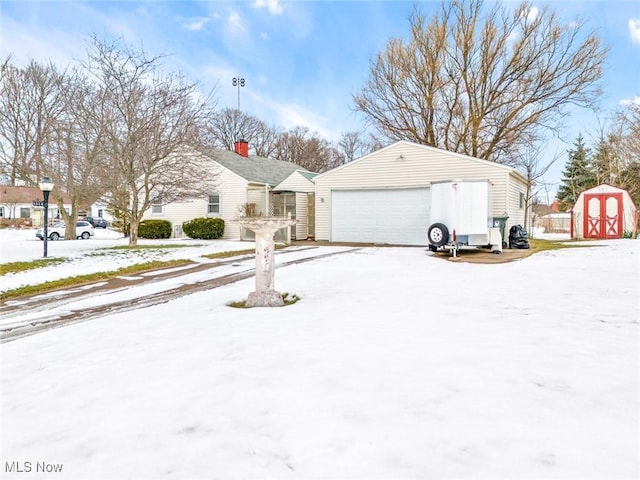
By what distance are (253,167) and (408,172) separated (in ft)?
33.8

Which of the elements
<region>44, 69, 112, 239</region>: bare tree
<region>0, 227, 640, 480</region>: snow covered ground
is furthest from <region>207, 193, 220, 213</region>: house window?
<region>0, 227, 640, 480</region>: snow covered ground

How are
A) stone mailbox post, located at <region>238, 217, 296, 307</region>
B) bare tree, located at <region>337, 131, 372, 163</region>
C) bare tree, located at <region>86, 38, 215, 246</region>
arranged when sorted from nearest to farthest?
stone mailbox post, located at <region>238, 217, 296, 307</region> → bare tree, located at <region>86, 38, 215, 246</region> → bare tree, located at <region>337, 131, 372, 163</region>

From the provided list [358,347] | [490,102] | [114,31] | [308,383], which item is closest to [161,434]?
[308,383]

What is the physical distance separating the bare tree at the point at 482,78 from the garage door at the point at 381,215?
7007 millimetres

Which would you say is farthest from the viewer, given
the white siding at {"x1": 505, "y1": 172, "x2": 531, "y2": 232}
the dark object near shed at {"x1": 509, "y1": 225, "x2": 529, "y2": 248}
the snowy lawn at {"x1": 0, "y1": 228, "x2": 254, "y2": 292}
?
the white siding at {"x1": 505, "y1": 172, "x2": 531, "y2": 232}

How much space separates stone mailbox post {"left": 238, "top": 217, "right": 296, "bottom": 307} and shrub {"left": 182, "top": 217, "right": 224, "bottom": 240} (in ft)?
48.0

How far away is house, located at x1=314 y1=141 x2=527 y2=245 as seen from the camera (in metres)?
15.1

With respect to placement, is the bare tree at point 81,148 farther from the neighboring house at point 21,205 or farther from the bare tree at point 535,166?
the neighboring house at point 21,205

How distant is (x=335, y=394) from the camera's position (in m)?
2.70

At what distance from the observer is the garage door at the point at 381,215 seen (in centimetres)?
1601

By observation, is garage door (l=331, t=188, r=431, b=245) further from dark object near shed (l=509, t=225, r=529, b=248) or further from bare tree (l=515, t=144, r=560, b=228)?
bare tree (l=515, t=144, r=560, b=228)

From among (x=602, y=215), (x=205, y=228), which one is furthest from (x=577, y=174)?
(x=205, y=228)

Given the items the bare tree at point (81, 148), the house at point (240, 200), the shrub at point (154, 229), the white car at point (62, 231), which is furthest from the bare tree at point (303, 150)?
the bare tree at point (81, 148)

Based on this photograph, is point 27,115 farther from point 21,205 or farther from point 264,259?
point 21,205
